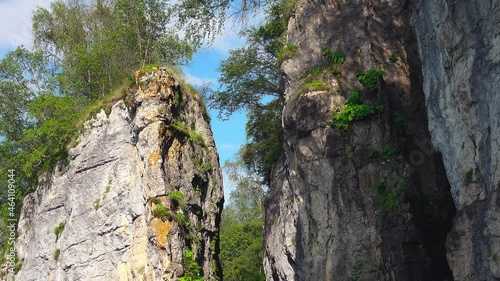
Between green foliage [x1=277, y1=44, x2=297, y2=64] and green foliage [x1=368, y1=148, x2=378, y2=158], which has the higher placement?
green foliage [x1=277, y1=44, x2=297, y2=64]

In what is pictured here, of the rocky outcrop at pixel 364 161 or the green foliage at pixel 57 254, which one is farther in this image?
the green foliage at pixel 57 254

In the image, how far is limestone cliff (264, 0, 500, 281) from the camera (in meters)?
10.6

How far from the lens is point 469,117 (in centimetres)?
1102

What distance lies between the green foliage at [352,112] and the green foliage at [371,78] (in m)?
0.42

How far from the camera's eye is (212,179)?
22.8 m

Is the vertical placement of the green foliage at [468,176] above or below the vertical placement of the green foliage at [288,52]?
below

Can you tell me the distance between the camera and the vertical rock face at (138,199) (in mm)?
19078

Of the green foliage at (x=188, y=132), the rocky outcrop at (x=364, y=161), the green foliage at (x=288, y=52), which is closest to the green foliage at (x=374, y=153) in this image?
the rocky outcrop at (x=364, y=161)

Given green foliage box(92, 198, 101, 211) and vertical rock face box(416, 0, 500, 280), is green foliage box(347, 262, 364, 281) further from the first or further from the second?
green foliage box(92, 198, 101, 211)

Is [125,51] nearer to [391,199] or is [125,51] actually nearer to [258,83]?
[258,83]

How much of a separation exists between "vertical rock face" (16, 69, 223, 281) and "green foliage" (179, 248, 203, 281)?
0.03 metres

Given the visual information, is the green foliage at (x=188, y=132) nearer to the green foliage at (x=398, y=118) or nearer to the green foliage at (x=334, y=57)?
the green foliage at (x=334, y=57)

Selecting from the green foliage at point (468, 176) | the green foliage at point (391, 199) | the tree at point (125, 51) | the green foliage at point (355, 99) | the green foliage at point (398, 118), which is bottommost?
the green foliage at point (468, 176)

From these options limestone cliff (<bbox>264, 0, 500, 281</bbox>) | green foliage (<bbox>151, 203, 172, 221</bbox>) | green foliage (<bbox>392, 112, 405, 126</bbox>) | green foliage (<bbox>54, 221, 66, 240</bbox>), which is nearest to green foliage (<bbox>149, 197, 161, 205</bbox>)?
green foliage (<bbox>151, 203, 172, 221</bbox>)
